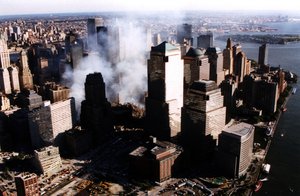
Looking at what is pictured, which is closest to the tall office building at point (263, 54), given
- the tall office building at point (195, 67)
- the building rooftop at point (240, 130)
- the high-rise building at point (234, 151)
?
the tall office building at point (195, 67)

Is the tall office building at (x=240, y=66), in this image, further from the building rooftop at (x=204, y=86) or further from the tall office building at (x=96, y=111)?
the tall office building at (x=96, y=111)

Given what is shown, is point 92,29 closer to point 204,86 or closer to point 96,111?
point 96,111

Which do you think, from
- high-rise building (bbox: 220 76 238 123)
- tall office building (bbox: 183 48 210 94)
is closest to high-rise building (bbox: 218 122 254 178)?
high-rise building (bbox: 220 76 238 123)

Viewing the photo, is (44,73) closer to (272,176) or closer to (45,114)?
(45,114)

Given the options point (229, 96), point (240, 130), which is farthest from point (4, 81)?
point (240, 130)

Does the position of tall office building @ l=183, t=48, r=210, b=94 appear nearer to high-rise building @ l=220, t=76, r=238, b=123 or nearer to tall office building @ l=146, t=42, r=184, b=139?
high-rise building @ l=220, t=76, r=238, b=123

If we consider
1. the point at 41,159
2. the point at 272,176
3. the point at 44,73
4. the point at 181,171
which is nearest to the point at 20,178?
the point at 41,159
